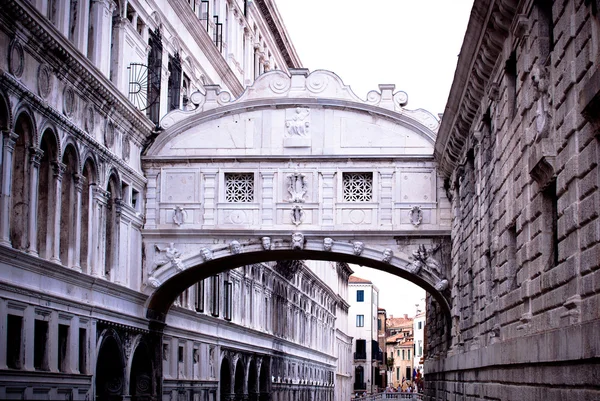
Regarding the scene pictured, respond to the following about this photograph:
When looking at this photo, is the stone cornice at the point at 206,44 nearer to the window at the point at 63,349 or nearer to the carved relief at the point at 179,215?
the carved relief at the point at 179,215

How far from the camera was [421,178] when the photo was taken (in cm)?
2947

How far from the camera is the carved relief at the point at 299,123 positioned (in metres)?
29.8

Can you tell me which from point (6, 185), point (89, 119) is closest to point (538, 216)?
point (6, 185)

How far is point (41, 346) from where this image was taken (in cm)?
2269

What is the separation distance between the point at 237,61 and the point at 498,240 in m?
30.6

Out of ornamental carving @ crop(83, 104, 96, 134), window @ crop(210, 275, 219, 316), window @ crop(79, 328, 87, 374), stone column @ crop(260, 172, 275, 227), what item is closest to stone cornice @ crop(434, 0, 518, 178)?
stone column @ crop(260, 172, 275, 227)

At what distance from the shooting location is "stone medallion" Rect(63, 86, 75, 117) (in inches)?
944

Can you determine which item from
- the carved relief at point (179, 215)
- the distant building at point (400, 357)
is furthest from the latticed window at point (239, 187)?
the distant building at point (400, 357)

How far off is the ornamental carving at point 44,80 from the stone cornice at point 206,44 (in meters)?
12.5

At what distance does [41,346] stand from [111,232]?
5295 mm

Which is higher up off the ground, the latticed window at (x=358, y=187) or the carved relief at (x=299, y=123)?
the carved relief at (x=299, y=123)

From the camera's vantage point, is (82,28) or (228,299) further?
(228,299)

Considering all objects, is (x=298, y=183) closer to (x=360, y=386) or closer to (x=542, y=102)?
(x=542, y=102)

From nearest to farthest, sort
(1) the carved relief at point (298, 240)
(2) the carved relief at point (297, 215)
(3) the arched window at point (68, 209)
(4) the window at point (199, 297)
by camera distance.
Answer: (3) the arched window at point (68, 209) < (1) the carved relief at point (298, 240) < (2) the carved relief at point (297, 215) < (4) the window at point (199, 297)
